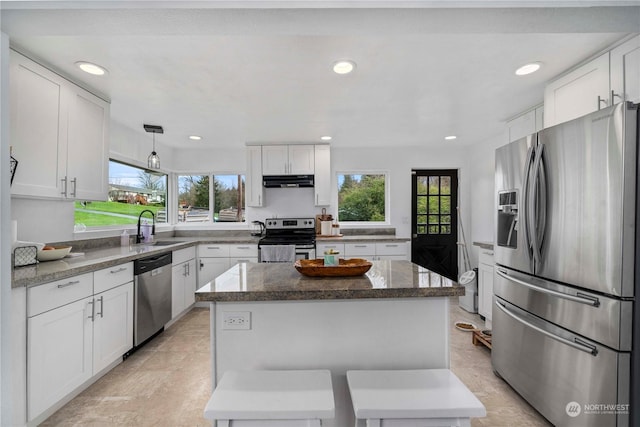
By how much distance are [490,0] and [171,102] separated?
2651mm

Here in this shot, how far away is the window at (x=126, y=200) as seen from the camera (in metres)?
3.18

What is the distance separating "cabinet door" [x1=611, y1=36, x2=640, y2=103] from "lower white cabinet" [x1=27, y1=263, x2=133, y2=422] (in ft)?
12.0

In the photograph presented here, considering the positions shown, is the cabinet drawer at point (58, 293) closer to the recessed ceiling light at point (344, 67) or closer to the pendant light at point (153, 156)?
the pendant light at point (153, 156)

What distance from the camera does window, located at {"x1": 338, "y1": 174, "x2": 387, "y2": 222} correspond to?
4926 mm

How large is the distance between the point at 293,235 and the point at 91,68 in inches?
117

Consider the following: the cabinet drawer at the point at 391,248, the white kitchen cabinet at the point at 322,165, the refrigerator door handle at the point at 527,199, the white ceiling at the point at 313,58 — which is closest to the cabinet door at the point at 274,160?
the white ceiling at the point at 313,58

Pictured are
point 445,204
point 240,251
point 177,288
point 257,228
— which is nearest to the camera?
point 177,288

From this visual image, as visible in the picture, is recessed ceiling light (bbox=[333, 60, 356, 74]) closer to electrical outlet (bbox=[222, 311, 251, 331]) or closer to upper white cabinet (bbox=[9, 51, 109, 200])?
electrical outlet (bbox=[222, 311, 251, 331])

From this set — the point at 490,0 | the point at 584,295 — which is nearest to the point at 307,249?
the point at 584,295

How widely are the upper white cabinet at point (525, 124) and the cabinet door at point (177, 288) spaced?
4071 mm

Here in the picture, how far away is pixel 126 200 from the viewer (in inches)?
150

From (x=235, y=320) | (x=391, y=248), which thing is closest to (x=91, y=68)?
(x=235, y=320)

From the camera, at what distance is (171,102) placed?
2.78 m

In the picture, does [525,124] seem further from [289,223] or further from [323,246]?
[289,223]
